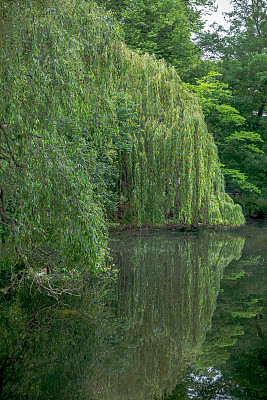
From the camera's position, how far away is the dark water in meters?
5.04

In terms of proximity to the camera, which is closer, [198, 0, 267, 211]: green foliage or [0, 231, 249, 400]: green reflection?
[0, 231, 249, 400]: green reflection

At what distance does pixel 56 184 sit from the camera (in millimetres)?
6469

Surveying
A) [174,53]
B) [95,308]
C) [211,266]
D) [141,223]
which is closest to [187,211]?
[141,223]

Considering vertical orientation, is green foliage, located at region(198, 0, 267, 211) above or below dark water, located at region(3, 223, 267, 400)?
above

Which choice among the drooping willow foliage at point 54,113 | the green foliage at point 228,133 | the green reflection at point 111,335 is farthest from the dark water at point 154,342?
the green foliage at point 228,133

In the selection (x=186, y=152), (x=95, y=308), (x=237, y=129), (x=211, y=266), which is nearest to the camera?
(x=95, y=308)

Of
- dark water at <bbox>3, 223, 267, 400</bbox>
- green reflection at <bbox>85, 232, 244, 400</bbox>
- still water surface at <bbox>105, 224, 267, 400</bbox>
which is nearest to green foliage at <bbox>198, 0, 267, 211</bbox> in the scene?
green reflection at <bbox>85, 232, 244, 400</bbox>

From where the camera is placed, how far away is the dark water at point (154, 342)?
504cm

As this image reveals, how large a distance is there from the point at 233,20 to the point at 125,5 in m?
8.51

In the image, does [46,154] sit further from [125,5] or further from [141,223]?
[125,5]

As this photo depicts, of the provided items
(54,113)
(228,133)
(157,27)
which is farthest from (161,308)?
(228,133)

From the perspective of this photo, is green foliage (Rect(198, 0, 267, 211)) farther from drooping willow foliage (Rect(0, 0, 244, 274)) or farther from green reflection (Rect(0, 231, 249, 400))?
drooping willow foliage (Rect(0, 0, 244, 274))

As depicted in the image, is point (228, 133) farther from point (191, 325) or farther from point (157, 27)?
point (191, 325)

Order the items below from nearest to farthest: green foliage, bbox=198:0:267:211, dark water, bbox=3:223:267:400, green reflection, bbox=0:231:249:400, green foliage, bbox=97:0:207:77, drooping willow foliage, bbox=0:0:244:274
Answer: dark water, bbox=3:223:267:400 < green reflection, bbox=0:231:249:400 < drooping willow foliage, bbox=0:0:244:274 < green foliage, bbox=97:0:207:77 < green foliage, bbox=198:0:267:211
